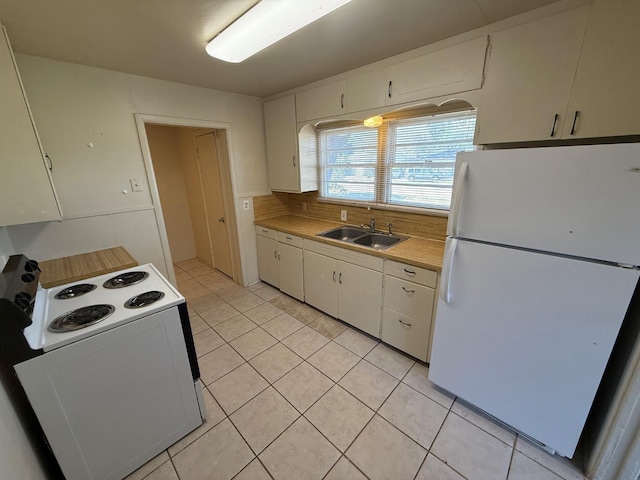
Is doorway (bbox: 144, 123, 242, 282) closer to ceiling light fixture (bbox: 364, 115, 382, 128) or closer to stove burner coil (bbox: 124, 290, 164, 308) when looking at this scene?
ceiling light fixture (bbox: 364, 115, 382, 128)

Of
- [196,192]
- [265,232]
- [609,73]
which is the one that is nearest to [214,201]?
[196,192]

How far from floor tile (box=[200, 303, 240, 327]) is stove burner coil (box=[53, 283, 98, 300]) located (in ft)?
4.03

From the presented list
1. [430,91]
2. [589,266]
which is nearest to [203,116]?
[430,91]

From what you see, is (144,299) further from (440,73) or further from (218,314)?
(440,73)

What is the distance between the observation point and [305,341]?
7.72 ft

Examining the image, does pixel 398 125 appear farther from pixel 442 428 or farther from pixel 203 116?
pixel 442 428

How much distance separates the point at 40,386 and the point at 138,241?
164 cm

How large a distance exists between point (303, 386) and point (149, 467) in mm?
953

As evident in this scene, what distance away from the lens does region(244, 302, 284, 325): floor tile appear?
2711 mm

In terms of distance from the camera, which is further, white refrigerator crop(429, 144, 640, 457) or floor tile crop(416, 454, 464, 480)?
floor tile crop(416, 454, 464, 480)

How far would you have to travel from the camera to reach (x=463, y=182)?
138 centimetres

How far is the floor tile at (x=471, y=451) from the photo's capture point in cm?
135

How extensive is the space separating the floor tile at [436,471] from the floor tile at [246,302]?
6.91ft

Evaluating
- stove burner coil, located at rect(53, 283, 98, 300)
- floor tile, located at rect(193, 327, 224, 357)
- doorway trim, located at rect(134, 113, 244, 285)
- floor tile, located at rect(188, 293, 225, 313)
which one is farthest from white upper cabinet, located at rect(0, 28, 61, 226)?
floor tile, located at rect(188, 293, 225, 313)
